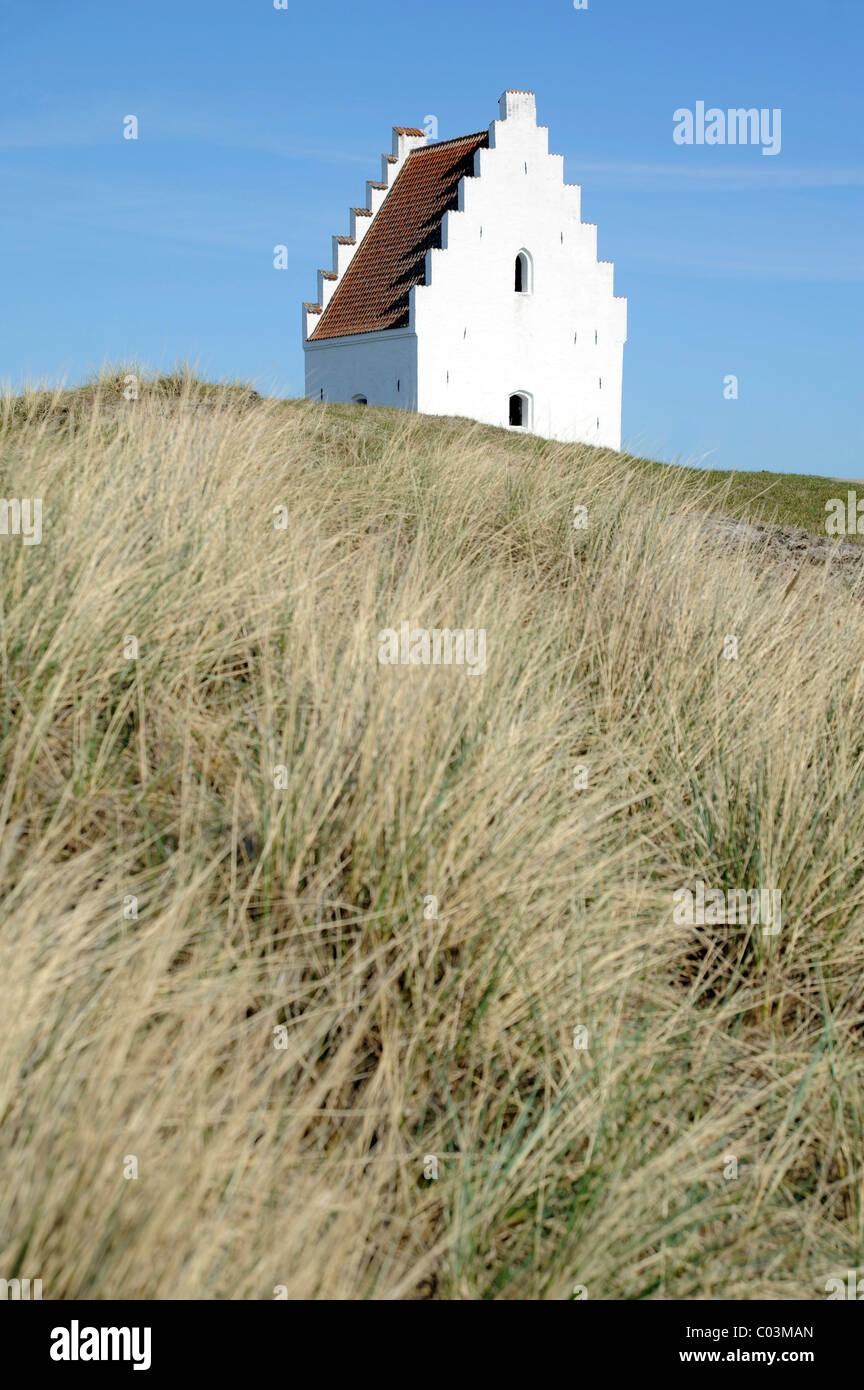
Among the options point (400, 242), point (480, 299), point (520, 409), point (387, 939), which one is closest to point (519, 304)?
point (480, 299)

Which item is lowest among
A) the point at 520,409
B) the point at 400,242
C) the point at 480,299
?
the point at 520,409

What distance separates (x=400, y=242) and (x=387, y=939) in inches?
1129

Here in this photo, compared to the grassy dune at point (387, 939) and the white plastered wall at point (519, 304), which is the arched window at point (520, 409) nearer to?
the white plastered wall at point (519, 304)

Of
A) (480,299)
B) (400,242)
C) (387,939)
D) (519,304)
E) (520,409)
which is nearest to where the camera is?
(387,939)

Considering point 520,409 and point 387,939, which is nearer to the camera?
point 387,939

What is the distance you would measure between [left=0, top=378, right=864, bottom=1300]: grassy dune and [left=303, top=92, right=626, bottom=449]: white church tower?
2283cm

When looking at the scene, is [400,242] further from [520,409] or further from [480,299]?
[520,409]

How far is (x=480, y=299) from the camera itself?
26938mm

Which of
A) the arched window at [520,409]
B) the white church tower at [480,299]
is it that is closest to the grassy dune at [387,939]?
the white church tower at [480,299]

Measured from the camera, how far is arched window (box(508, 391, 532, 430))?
92.8 ft

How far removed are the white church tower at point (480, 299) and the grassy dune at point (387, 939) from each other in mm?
22827

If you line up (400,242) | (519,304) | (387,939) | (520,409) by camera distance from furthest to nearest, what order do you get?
(520,409)
(400,242)
(519,304)
(387,939)
